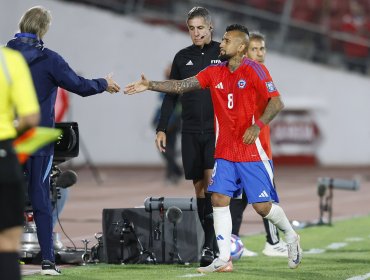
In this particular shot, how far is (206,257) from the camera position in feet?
33.7

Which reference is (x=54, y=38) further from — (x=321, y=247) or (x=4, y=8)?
(x=321, y=247)

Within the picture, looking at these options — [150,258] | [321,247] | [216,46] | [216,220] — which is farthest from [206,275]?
[321,247]

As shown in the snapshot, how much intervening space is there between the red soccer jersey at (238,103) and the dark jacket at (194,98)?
2.13 feet

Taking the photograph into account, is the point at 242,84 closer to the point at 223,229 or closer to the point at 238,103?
the point at 238,103

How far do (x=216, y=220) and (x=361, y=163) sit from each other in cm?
2085

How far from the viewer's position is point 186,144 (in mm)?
10461

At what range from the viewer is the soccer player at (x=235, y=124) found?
31.8 feet

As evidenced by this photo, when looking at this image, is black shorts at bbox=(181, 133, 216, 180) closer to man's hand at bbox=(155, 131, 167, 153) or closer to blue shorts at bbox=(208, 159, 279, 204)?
man's hand at bbox=(155, 131, 167, 153)

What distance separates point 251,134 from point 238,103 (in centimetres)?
37

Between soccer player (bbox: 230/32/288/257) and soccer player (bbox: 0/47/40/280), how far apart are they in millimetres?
5611

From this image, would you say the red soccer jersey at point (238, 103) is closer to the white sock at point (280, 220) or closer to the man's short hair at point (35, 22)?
the white sock at point (280, 220)

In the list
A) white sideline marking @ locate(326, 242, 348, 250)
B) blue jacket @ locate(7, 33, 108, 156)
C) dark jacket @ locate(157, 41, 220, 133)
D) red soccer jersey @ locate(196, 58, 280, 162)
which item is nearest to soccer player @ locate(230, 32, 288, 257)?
white sideline marking @ locate(326, 242, 348, 250)

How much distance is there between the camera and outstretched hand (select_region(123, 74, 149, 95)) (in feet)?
31.0

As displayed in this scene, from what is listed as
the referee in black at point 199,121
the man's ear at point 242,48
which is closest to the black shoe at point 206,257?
the referee in black at point 199,121
